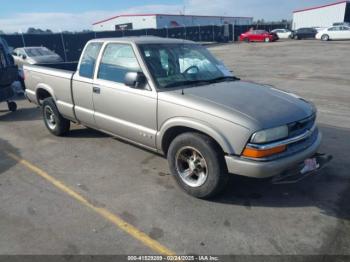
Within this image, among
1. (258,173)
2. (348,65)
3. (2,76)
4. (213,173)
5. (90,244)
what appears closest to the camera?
(90,244)

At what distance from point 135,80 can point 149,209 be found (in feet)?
5.26

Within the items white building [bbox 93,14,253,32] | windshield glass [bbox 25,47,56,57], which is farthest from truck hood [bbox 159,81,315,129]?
white building [bbox 93,14,253,32]

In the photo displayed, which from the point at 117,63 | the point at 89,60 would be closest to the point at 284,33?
the point at 89,60

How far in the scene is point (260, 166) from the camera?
331cm

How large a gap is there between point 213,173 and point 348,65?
1574 cm

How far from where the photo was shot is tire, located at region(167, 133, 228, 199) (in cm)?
357

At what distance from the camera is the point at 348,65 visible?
53.7 feet

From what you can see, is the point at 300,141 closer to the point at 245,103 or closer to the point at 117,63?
the point at 245,103

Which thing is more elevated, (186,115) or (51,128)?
(186,115)

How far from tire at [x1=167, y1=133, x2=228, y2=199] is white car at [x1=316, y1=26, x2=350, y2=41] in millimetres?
40842

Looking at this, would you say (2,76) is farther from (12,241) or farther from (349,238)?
(349,238)

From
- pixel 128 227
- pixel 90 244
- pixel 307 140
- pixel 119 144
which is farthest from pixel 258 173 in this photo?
pixel 119 144

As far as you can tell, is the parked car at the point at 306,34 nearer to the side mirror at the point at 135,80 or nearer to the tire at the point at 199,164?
the side mirror at the point at 135,80

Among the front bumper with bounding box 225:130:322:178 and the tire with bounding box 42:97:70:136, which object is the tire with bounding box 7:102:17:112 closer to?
the tire with bounding box 42:97:70:136
